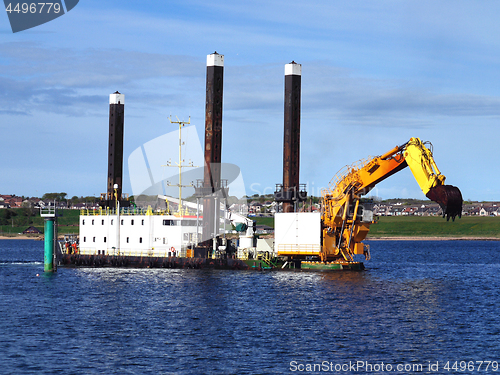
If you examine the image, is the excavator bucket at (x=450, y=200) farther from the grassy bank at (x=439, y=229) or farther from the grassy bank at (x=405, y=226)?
the grassy bank at (x=439, y=229)

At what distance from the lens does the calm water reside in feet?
88.0

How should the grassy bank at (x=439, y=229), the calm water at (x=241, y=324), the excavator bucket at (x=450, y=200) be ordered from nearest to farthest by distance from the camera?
the calm water at (x=241, y=324) → the excavator bucket at (x=450, y=200) → the grassy bank at (x=439, y=229)

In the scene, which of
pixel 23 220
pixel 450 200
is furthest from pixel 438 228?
pixel 450 200

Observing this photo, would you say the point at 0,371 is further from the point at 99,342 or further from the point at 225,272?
the point at 225,272

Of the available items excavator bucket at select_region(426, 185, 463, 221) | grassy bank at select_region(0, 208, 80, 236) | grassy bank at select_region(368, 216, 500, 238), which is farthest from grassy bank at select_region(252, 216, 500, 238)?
excavator bucket at select_region(426, 185, 463, 221)

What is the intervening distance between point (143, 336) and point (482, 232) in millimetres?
163061

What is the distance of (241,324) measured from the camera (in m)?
34.9

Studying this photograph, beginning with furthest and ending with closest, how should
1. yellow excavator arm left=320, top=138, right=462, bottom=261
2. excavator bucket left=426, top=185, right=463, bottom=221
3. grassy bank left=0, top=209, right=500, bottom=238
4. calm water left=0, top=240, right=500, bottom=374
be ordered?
grassy bank left=0, top=209, right=500, bottom=238 < yellow excavator arm left=320, top=138, right=462, bottom=261 < excavator bucket left=426, top=185, right=463, bottom=221 < calm water left=0, top=240, right=500, bottom=374

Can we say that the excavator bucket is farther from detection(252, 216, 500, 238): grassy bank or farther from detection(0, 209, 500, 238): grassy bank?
detection(252, 216, 500, 238): grassy bank

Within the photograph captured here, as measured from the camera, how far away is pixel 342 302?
42.1 meters

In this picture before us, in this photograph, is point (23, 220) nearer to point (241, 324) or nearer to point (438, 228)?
point (438, 228)

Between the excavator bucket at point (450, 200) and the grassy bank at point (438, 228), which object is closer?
the excavator bucket at point (450, 200)

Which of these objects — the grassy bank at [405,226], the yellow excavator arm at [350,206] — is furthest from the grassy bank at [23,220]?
the yellow excavator arm at [350,206]

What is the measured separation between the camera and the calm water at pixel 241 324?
88.0 ft
